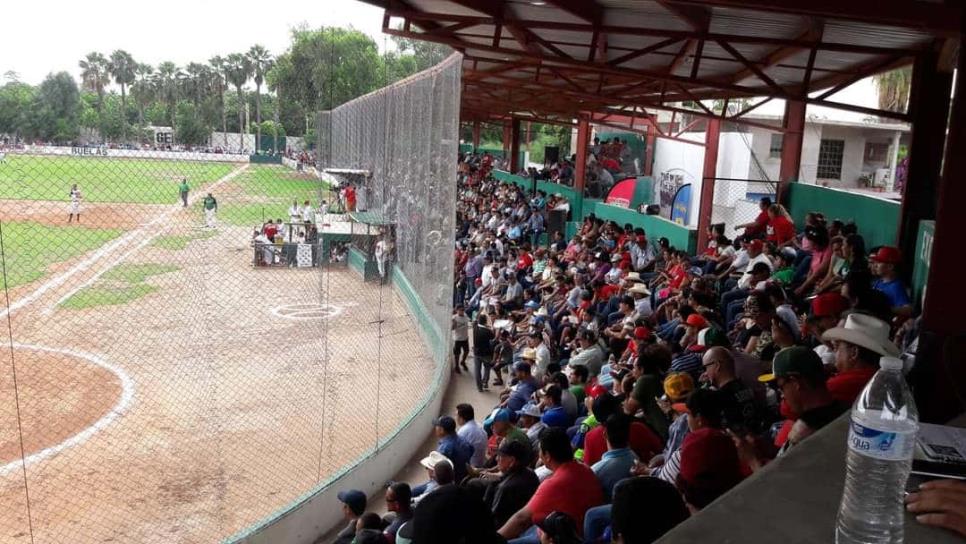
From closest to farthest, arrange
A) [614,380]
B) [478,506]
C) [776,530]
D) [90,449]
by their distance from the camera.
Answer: [776,530], [478,506], [614,380], [90,449]

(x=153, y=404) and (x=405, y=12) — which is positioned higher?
(x=405, y=12)

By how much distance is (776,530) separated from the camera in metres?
1.59

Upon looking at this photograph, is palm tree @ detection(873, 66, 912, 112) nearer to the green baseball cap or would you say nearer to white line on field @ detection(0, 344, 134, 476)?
white line on field @ detection(0, 344, 134, 476)

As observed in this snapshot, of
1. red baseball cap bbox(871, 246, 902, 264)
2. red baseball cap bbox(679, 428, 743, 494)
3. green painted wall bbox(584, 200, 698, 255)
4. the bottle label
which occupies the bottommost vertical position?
green painted wall bbox(584, 200, 698, 255)

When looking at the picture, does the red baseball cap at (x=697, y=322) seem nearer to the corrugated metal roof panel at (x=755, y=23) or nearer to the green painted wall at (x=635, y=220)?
the corrugated metal roof panel at (x=755, y=23)

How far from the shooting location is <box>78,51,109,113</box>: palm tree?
5.12m

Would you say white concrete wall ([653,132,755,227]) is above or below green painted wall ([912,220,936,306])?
above

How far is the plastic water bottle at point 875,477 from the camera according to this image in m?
1.61

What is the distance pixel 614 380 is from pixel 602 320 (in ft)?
11.2

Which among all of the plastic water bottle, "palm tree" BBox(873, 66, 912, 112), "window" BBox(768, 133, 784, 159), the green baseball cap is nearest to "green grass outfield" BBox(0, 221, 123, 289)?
the green baseball cap

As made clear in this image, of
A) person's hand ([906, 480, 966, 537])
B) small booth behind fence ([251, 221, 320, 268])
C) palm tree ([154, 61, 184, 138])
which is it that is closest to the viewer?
person's hand ([906, 480, 966, 537])

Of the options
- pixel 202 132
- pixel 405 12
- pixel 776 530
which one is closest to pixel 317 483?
pixel 202 132

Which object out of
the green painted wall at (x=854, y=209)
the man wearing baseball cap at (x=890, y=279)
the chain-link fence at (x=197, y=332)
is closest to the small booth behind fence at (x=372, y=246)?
the chain-link fence at (x=197, y=332)

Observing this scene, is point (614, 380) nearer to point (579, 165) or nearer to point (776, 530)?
point (776, 530)
